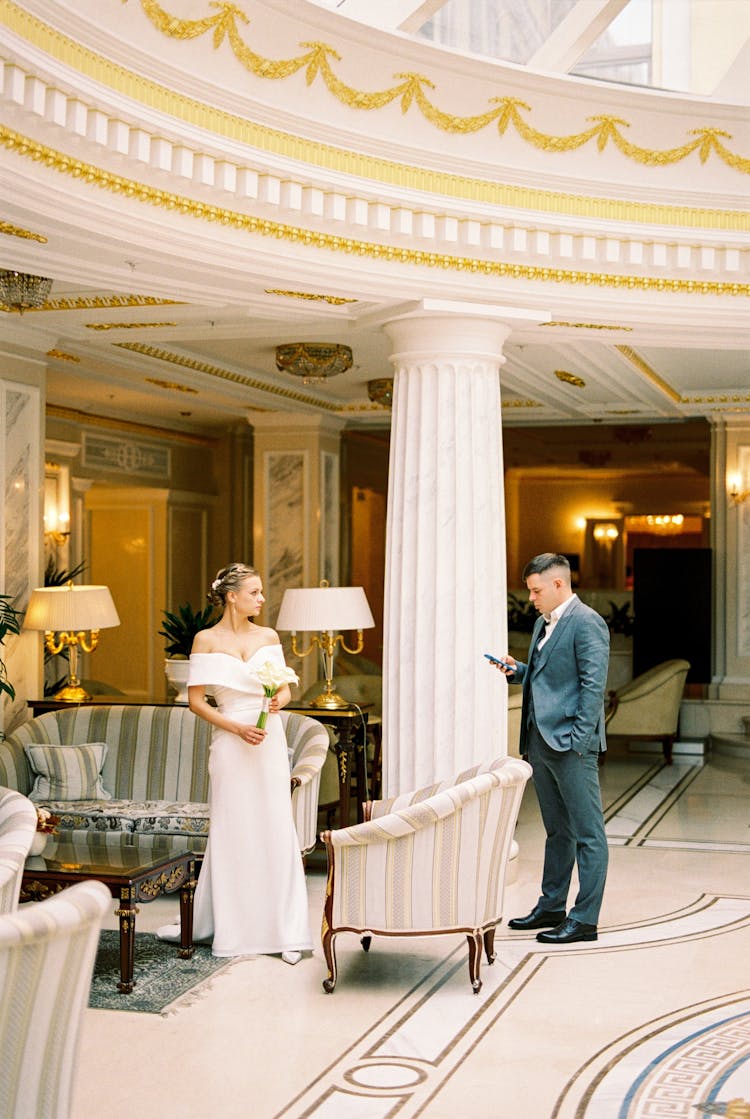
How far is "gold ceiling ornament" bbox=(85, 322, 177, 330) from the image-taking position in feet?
25.9

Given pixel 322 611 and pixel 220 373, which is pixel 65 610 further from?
pixel 220 373

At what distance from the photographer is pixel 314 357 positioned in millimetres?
9172

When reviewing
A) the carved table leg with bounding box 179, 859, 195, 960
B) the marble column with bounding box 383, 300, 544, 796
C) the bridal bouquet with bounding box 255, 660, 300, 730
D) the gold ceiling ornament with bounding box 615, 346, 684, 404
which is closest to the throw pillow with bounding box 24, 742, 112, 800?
the marble column with bounding box 383, 300, 544, 796

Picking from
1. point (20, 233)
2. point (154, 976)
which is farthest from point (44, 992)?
point (20, 233)

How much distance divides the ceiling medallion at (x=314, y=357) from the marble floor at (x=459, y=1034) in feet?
13.0

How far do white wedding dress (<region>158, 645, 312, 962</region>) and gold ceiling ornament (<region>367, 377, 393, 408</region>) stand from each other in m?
5.47

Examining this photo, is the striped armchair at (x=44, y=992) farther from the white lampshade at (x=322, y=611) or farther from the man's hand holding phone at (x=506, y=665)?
the white lampshade at (x=322, y=611)

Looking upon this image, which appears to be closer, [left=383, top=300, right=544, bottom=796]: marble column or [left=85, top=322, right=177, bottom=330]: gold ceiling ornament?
[left=383, top=300, right=544, bottom=796]: marble column

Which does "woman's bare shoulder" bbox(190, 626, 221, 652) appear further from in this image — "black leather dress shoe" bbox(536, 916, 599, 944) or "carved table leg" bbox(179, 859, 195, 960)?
"black leather dress shoe" bbox(536, 916, 599, 944)

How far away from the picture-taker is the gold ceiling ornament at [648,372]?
912cm

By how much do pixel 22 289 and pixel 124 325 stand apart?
1.47 meters

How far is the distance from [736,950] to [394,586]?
97.8 inches

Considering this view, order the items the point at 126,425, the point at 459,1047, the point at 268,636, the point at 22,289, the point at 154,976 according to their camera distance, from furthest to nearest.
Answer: the point at 126,425
the point at 22,289
the point at 268,636
the point at 154,976
the point at 459,1047

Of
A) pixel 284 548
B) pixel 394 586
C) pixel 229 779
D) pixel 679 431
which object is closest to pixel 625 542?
Answer: pixel 679 431
